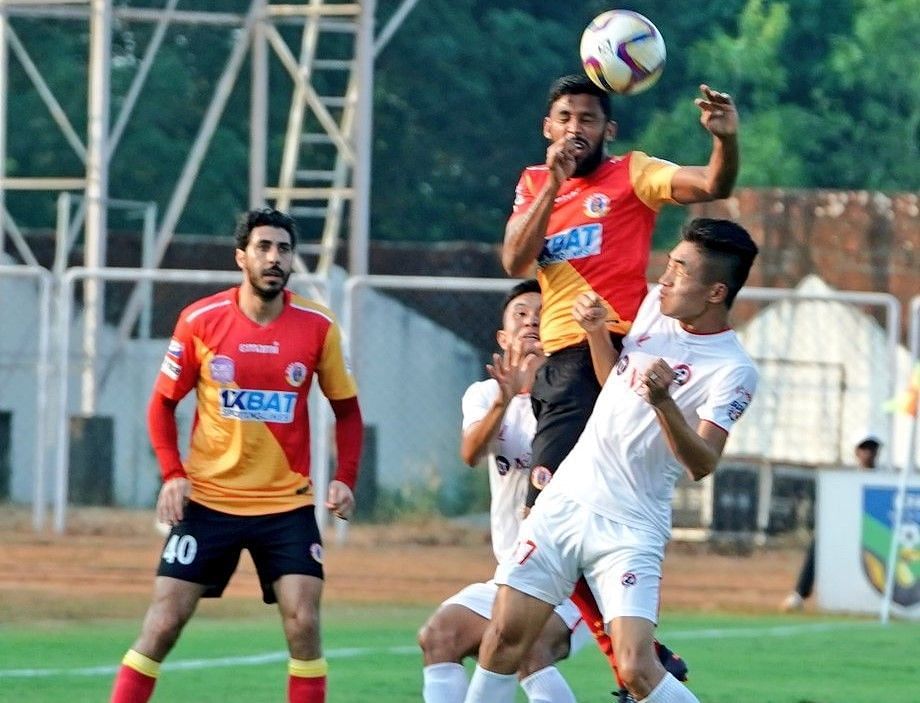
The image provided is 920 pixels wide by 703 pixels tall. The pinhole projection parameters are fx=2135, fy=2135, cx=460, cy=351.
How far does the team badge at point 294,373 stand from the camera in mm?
8555

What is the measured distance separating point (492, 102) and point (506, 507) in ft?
87.2

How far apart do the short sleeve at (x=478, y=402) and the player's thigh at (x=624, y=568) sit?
1223 millimetres

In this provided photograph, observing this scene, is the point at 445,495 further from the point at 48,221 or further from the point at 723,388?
the point at 723,388

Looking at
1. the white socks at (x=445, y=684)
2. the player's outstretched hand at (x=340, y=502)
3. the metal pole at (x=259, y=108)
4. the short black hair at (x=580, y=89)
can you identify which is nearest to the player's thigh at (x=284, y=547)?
the player's outstretched hand at (x=340, y=502)

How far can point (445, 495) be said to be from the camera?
22375 mm

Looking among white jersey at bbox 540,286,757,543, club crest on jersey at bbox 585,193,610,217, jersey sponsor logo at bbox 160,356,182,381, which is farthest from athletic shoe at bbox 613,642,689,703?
jersey sponsor logo at bbox 160,356,182,381

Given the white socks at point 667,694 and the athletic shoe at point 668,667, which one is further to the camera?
the athletic shoe at point 668,667

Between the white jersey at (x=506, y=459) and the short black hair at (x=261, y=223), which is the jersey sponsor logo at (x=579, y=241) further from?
the short black hair at (x=261, y=223)

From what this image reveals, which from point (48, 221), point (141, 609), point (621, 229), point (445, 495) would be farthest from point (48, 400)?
point (621, 229)

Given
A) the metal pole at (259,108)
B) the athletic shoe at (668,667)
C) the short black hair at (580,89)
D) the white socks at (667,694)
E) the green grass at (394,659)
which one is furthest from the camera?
the metal pole at (259,108)

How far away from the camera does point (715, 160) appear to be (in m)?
7.41

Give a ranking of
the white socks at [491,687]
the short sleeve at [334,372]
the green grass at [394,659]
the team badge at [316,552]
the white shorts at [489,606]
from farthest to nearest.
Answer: the green grass at [394,659] < the short sleeve at [334,372] < the team badge at [316,552] < the white shorts at [489,606] < the white socks at [491,687]

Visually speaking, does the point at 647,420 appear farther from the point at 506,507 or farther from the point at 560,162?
the point at 506,507

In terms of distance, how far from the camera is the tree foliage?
31.9 m
